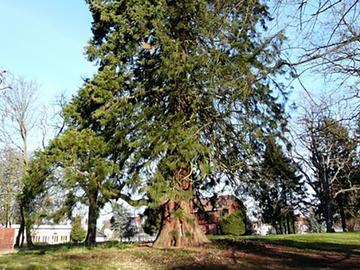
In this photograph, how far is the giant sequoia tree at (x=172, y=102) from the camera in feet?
31.1

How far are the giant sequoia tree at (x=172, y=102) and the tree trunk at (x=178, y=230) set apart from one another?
0.10ft

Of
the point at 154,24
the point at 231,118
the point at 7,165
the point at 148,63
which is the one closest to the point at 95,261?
the point at 231,118

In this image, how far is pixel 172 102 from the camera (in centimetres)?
1120

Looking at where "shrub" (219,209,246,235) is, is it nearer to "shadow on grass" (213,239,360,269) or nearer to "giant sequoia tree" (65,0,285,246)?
"shadow on grass" (213,239,360,269)

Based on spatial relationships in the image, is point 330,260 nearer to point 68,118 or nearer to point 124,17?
point 68,118

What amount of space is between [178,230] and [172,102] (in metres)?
3.92

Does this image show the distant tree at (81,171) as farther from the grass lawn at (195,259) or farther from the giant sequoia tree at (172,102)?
the grass lawn at (195,259)

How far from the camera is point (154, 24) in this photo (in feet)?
35.8

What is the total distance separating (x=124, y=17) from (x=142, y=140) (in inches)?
177

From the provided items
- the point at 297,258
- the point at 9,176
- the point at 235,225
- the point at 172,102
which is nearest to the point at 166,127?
the point at 172,102

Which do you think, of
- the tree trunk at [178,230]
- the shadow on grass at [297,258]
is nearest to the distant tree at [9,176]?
the tree trunk at [178,230]

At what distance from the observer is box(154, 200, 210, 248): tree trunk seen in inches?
424

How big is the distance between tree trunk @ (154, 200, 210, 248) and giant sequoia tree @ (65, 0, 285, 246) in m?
0.03

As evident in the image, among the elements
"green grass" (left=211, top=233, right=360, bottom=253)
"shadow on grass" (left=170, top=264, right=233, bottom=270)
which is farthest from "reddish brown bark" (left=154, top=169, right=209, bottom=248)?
"shadow on grass" (left=170, top=264, right=233, bottom=270)
